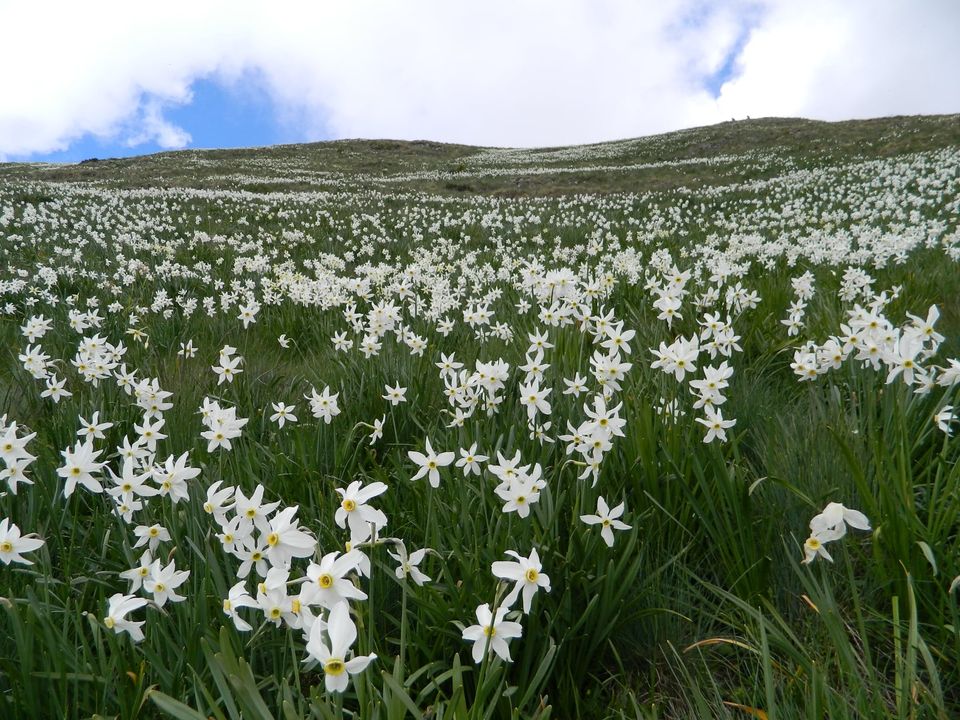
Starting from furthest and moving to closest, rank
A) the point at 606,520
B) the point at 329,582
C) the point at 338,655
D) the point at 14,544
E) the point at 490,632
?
the point at 606,520 < the point at 14,544 < the point at 490,632 < the point at 329,582 < the point at 338,655

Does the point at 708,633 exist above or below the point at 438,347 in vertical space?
below

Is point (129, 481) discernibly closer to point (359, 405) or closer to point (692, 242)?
point (359, 405)

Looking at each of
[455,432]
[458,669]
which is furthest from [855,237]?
[458,669]

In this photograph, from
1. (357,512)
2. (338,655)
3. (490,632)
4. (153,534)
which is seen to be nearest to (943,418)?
(490,632)

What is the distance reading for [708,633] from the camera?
6.10ft

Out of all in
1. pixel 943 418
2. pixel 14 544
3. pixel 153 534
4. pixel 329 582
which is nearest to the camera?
pixel 329 582

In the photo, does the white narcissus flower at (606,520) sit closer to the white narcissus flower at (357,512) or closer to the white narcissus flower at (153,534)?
the white narcissus flower at (357,512)

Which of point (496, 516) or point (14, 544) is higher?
point (14, 544)

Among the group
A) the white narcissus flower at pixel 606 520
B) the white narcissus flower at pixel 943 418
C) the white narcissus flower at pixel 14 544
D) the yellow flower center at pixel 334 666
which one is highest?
the white narcissus flower at pixel 943 418

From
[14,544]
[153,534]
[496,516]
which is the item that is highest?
[14,544]

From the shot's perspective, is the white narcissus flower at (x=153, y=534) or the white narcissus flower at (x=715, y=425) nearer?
the white narcissus flower at (x=153, y=534)

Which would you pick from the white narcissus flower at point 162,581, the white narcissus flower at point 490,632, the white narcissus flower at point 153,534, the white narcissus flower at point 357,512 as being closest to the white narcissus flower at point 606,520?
the white narcissus flower at point 490,632

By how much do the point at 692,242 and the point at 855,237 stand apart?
2.34 m

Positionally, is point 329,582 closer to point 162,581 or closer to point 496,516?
point 162,581
